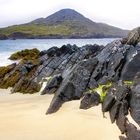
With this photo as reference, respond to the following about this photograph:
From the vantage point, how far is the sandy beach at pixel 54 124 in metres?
13.8

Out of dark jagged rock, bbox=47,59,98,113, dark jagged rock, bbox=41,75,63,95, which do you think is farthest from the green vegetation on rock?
dark jagged rock, bbox=41,75,63,95

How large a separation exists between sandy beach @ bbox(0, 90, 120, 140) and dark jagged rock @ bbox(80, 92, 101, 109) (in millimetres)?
292

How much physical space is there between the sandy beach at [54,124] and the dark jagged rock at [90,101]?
0.29 metres

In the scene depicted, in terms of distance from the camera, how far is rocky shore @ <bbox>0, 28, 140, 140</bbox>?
14586 millimetres

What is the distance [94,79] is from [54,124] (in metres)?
4.51

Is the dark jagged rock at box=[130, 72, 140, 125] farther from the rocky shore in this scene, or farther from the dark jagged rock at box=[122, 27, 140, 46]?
the dark jagged rock at box=[122, 27, 140, 46]

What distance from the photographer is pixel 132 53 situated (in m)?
18.9

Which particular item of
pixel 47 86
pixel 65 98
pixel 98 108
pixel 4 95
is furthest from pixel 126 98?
pixel 4 95

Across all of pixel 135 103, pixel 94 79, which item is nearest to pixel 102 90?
pixel 94 79

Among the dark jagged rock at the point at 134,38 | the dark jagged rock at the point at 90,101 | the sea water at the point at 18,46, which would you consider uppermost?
the dark jagged rock at the point at 134,38

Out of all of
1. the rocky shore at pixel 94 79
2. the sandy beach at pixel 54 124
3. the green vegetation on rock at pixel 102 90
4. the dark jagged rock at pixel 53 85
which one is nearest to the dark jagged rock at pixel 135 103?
the rocky shore at pixel 94 79

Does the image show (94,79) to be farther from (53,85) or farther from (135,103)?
(135,103)

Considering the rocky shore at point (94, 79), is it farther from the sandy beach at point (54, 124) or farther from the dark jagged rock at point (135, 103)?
the sandy beach at point (54, 124)

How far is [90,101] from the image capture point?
53.5 ft
